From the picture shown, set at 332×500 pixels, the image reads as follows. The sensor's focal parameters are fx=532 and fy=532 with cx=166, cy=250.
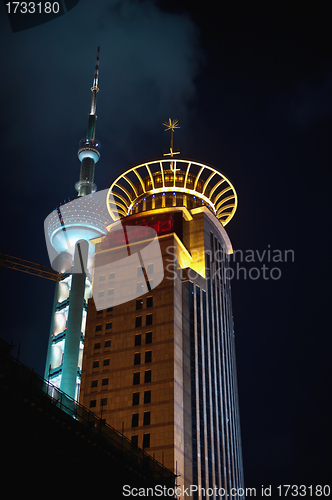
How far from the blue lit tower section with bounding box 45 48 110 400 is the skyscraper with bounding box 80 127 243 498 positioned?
137 ft

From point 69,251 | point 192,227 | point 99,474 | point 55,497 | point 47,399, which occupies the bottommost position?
point 55,497

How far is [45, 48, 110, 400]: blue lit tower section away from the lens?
468ft

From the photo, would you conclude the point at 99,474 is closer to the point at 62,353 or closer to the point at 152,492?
the point at 152,492

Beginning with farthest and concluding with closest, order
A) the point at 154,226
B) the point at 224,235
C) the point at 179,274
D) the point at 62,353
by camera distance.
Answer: the point at 62,353 → the point at 224,235 → the point at 154,226 → the point at 179,274

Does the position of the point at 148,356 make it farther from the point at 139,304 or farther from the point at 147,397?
the point at 139,304

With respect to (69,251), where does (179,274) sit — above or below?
below

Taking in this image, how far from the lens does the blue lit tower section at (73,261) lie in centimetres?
14250

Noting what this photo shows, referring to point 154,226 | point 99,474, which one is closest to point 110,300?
point 154,226

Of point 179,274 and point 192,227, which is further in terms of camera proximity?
point 192,227

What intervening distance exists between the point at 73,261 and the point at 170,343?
82217mm

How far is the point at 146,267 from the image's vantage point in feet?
337

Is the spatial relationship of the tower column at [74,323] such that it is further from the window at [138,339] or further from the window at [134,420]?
the window at [134,420]

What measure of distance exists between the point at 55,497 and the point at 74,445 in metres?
5.55

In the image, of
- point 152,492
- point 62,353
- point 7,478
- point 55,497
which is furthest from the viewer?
point 62,353
